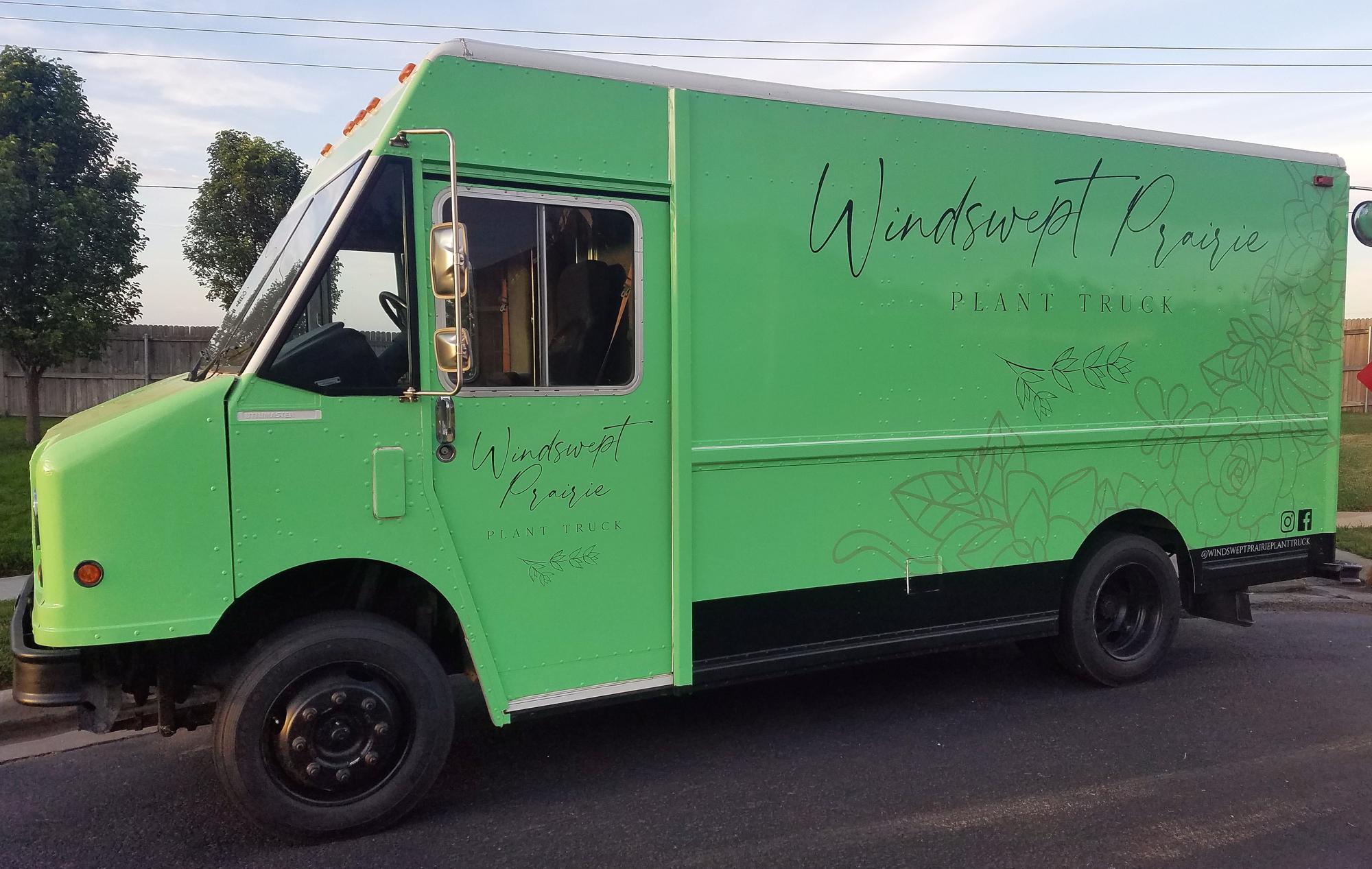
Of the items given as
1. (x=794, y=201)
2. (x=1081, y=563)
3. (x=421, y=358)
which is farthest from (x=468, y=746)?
(x=1081, y=563)

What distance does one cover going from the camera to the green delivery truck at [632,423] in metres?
3.42

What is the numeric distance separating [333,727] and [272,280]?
5.84ft

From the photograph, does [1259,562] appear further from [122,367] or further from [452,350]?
[122,367]

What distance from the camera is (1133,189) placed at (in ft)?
16.8

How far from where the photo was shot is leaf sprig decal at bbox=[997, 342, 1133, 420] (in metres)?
4.86

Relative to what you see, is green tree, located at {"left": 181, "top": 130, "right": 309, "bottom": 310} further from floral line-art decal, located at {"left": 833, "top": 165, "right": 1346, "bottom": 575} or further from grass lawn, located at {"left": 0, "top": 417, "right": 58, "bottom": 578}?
floral line-art decal, located at {"left": 833, "top": 165, "right": 1346, "bottom": 575}

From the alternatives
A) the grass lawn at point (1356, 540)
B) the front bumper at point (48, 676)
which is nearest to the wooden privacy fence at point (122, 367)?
the front bumper at point (48, 676)

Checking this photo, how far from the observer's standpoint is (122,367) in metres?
17.0

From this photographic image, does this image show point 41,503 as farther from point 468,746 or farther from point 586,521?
point 468,746

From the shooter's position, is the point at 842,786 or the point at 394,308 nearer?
the point at 394,308

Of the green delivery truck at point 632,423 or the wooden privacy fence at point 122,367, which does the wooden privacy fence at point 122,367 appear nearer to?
the wooden privacy fence at point 122,367

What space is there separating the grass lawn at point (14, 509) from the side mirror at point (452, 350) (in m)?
3.89

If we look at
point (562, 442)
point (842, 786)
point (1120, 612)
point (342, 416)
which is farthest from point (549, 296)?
point (1120, 612)

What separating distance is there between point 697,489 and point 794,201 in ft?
4.48
